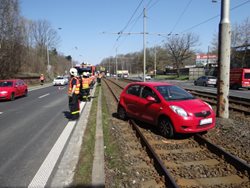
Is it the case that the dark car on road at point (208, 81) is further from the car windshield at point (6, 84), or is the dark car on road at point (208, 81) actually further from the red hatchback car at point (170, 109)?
the red hatchback car at point (170, 109)

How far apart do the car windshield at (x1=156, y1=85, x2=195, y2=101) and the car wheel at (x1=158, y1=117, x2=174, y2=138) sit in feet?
2.18

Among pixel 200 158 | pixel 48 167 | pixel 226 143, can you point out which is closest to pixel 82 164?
pixel 48 167

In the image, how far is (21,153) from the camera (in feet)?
21.4

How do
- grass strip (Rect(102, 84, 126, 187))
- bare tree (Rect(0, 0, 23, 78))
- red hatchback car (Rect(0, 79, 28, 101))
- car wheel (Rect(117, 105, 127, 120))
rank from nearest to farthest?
grass strip (Rect(102, 84, 126, 187)), car wheel (Rect(117, 105, 127, 120)), red hatchback car (Rect(0, 79, 28, 101)), bare tree (Rect(0, 0, 23, 78))

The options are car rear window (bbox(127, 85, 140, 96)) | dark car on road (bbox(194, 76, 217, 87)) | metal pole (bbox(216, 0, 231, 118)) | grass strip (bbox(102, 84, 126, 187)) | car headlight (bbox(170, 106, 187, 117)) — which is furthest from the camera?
dark car on road (bbox(194, 76, 217, 87))

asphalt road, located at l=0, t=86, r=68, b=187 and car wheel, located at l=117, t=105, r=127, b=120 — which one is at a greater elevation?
car wheel, located at l=117, t=105, r=127, b=120

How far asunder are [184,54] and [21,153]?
75980 mm

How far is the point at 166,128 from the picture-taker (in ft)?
26.1

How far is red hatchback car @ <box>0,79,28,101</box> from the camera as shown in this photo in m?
19.2

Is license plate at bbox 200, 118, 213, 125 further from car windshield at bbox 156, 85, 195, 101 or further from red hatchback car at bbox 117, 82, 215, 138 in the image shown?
car windshield at bbox 156, 85, 195, 101

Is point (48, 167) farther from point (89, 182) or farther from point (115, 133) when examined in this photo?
point (115, 133)

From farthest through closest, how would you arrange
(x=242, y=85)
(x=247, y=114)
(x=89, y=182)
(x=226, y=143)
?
(x=242, y=85), (x=247, y=114), (x=226, y=143), (x=89, y=182)

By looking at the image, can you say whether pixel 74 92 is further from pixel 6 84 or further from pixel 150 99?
pixel 6 84

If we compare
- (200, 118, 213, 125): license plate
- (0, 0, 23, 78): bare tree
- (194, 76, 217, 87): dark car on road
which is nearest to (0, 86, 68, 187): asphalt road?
(200, 118, 213, 125): license plate
